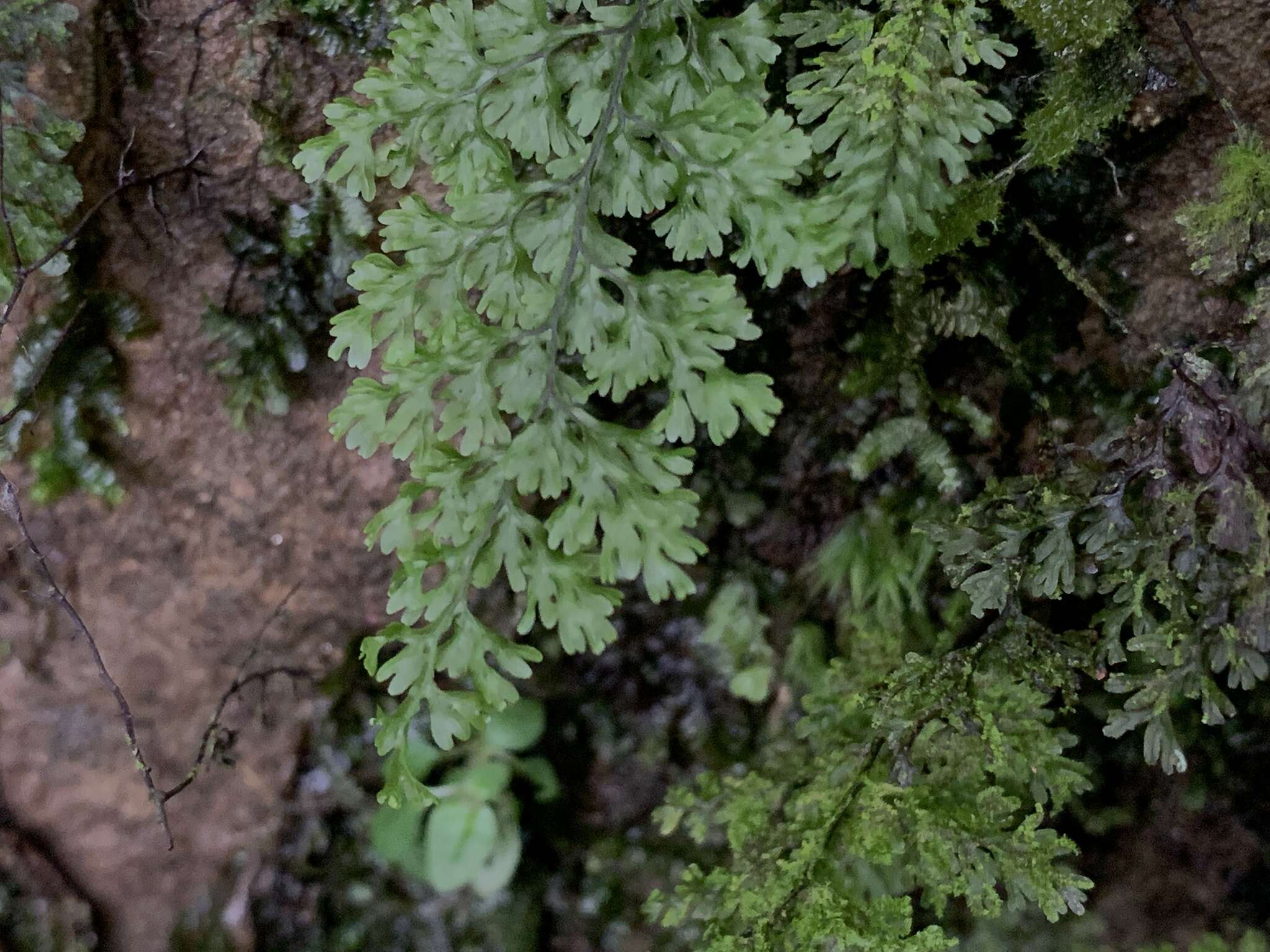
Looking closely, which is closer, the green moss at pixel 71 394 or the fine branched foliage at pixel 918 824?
the fine branched foliage at pixel 918 824

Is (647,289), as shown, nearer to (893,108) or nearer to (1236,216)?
(893,108)

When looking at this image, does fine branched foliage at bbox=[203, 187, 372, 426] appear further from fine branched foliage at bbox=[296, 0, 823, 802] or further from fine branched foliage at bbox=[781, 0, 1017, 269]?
fine branched foliage at bbox=[781, 0, 1017, 269]

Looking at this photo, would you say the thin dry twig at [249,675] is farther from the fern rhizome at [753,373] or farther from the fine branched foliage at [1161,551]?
the fine branched foliage at [1161,551]

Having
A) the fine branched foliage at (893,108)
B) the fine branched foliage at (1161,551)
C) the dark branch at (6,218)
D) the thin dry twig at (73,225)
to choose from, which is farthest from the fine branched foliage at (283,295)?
the fine branched foliage at (1161,551)

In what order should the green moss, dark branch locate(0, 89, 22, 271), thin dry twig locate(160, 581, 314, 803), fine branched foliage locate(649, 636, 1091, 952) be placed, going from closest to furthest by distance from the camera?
fine branched foliage locate(649, 636, 1091, 952) → dark branch locate(0, 89, 22, 271) → the green moss → thin dry twig locate(160, 581, 314, 803)

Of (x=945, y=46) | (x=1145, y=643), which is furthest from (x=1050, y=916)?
(x=945, y=46)

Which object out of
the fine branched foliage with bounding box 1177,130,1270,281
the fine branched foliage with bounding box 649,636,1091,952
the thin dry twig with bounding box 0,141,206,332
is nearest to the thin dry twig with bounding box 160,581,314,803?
the thin dry twig with bounding box 0,141,206,332

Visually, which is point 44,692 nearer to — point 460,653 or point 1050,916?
point 460,653
